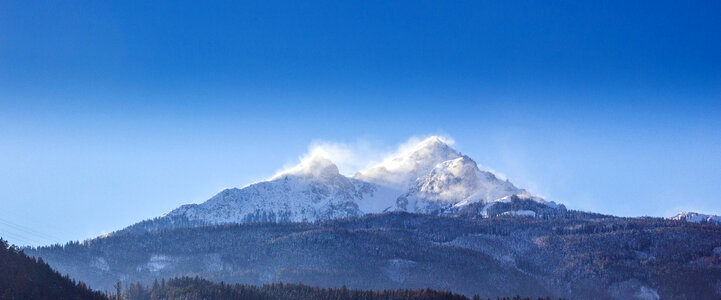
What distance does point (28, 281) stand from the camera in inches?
→ 5123

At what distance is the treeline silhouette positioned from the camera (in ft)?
410

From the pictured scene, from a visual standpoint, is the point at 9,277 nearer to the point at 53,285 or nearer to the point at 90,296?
the point at 53,285

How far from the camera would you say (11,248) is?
5433 inches

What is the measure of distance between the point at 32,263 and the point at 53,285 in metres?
6.33

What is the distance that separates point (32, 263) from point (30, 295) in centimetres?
1323

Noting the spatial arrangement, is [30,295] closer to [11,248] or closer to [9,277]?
[9,277]

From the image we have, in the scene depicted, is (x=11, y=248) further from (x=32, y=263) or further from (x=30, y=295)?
(x=30, y=295)

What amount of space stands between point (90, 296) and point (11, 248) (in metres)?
16.1

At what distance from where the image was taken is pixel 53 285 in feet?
448

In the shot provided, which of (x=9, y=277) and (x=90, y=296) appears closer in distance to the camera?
(x=9, y=277)

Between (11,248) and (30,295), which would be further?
(11,248)

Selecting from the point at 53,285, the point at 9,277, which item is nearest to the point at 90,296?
the point at 53,285

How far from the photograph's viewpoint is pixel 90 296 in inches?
5679

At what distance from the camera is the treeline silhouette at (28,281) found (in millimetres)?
124900
